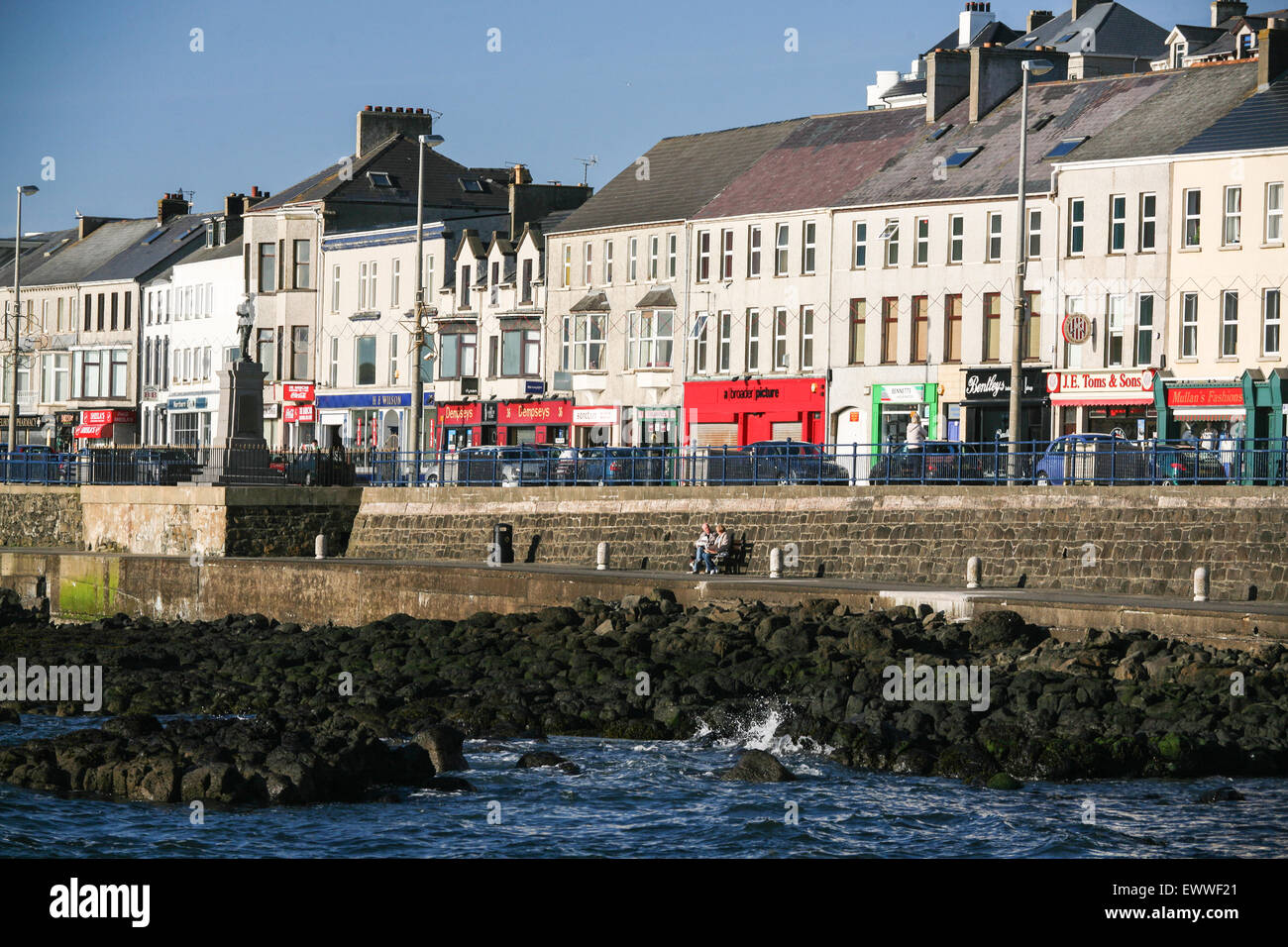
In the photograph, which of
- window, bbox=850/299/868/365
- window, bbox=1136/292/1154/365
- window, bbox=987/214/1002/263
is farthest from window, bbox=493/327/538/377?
window, bbox=1136/292/1154/365

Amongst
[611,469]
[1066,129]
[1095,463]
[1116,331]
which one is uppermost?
[1066,129]

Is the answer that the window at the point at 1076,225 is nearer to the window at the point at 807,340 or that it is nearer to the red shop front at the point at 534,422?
the window at the point at 807,340

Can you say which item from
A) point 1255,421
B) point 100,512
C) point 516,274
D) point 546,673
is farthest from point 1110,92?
point 546,673

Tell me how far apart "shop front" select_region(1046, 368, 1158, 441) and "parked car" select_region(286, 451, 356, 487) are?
15803 millimetres

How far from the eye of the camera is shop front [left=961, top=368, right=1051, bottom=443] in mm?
45125

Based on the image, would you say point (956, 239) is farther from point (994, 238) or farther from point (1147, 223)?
point (1147, 223)

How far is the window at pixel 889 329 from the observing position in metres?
48.9

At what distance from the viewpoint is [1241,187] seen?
137 ft

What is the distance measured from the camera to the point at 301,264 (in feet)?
212

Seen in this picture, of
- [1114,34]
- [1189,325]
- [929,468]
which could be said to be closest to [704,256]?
[1189,325]

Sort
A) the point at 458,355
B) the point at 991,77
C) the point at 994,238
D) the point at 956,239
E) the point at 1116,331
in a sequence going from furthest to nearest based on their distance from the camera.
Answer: the point at 458,355 → the point at 991,77 → the point at 956,239 → the point at 994,238 → the point at 1116,331

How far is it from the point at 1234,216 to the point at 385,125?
33.4m

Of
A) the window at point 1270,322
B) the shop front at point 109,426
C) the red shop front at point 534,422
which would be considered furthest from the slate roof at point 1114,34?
the shop front at point 109,426
